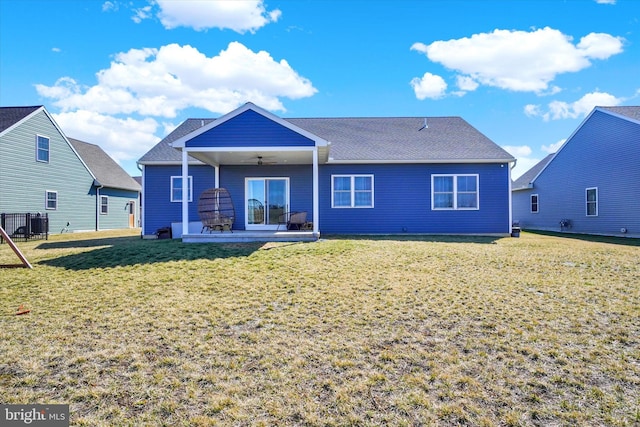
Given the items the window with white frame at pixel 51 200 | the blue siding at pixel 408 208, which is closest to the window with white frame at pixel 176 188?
the blue siding at pixel 408 208

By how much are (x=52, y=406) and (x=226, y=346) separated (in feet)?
4.96

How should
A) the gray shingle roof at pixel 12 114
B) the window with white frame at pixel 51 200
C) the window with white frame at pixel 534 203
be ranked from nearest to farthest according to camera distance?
the gray shingle roof at pixel 12 114 < the window with white frame at pixel 51 200 < the window with white frame at pixel 534 203

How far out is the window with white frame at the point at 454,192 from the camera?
46.5ft

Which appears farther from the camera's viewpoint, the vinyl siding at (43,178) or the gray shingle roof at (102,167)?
the gray shingle roof at (102,167)

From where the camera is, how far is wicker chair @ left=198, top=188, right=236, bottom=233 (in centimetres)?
1103

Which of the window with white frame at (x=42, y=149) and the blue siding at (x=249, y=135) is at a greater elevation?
the window with white frame at (x=42, y=149)

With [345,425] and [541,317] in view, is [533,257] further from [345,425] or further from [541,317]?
[345,425]

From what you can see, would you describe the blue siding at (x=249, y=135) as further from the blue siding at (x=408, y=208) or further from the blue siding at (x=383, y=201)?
the blue siding at (x=408, y=208)

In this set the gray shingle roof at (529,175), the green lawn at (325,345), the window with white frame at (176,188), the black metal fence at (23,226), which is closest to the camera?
the green lawn at (325,345)

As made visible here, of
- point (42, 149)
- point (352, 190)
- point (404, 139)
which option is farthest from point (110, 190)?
point (404, 139)

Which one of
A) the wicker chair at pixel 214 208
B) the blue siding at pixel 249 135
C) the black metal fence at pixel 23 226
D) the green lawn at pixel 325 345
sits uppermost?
the blue siding at pixel 249 135

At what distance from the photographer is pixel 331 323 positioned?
4441mm

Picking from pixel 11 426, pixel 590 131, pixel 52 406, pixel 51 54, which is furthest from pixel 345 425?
pixel 590 131

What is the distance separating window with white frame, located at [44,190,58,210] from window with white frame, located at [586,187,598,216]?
1096 inches
